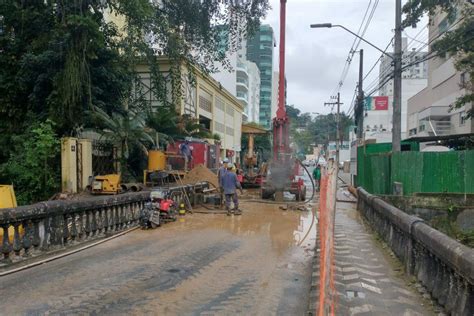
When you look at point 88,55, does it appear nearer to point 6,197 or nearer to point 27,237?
point 6,197

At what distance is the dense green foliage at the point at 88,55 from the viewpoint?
15.5 m

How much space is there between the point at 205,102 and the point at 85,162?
66.5 ft

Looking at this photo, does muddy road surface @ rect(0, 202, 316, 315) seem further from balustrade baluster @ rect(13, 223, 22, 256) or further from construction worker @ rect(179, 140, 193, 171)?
construction worker @ rect(179, 140, 193, 171)

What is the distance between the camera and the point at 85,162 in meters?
16.1

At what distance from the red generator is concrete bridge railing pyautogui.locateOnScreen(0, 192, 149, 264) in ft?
29.6

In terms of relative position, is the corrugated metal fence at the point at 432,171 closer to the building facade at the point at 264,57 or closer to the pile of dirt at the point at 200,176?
the pile of dirt at the point at 200,176

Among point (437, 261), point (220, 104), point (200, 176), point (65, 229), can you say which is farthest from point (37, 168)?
point (220, 104)

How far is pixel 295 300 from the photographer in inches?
225

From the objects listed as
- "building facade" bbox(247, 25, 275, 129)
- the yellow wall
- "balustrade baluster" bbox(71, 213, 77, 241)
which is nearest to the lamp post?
"balustrade baluster" bbox(71, 213, 77, 241)

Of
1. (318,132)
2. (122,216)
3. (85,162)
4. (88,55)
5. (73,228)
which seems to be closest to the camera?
(73,228)

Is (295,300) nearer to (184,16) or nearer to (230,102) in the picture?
(184,16)

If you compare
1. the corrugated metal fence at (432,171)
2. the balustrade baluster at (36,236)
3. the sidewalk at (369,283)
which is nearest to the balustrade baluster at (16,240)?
the balustrade baluster at (36,236)

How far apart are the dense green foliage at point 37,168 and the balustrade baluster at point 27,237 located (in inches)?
311

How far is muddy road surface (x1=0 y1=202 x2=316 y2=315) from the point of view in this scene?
5.33m
